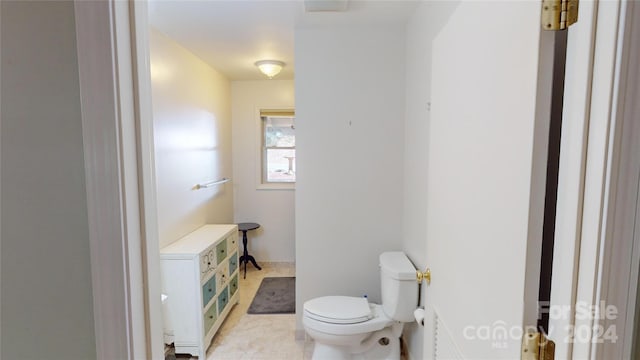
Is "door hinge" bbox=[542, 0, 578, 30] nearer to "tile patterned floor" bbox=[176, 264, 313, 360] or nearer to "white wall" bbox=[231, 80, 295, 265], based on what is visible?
"tile patterned floor" bbox=[176, 264, 313, 360]

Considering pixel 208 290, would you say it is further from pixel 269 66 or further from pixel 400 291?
pixel 269 66

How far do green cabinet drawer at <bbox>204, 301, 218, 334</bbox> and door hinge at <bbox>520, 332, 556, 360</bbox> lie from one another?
2.11 m

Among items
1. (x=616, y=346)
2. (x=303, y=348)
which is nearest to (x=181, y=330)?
(x=303, y=348)

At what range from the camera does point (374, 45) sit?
2256 millimetres

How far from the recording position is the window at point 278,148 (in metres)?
4.08

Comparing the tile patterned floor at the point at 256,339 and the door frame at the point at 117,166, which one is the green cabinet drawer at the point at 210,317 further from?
the door frame at the point at 117,166

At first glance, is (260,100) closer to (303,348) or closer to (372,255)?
(372,255)

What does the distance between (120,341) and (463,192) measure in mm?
929

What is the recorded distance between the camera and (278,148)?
412 centimetres

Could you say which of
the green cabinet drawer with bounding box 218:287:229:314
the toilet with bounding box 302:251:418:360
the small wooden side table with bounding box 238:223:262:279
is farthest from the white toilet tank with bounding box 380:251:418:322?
the small wooden side table with bounding box 238:223:262:279

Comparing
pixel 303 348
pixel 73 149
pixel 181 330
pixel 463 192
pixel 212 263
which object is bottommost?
pixel 303 348

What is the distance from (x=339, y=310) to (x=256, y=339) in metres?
0.86

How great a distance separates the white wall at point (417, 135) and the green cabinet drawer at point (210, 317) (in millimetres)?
1421

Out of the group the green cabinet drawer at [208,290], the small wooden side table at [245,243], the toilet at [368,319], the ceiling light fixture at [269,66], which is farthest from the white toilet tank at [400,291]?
the small wooden side table at [245,243]
